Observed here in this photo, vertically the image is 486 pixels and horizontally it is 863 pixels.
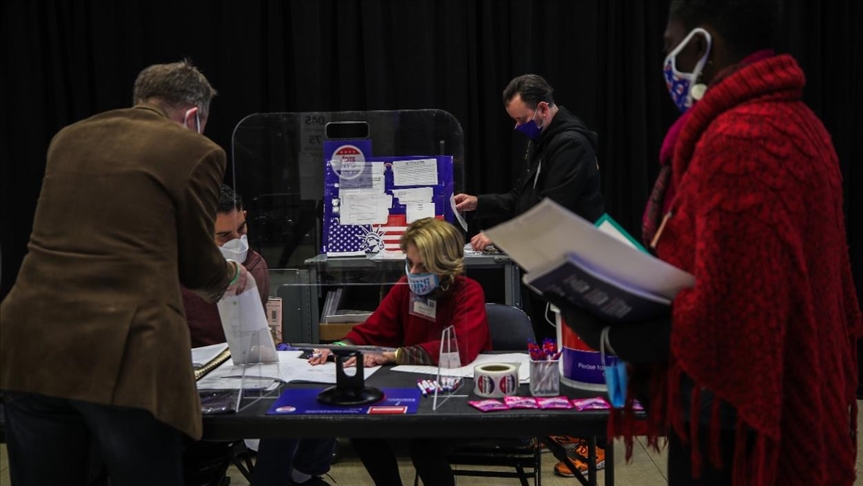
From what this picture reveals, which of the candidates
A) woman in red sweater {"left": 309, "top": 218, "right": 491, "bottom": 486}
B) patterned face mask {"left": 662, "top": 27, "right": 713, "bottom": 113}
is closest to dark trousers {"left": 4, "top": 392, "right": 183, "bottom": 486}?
woman in red sweater {"left": 309, "top": 218, "right": 491, "bottom": 486}

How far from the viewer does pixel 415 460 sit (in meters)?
2.39

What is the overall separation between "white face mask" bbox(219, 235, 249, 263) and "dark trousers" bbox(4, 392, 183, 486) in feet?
2.17

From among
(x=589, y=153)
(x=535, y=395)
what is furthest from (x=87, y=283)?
(x=589, y=153)

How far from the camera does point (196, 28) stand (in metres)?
4.61

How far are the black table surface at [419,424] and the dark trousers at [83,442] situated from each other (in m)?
0.14

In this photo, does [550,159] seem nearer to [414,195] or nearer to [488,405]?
[414,195]

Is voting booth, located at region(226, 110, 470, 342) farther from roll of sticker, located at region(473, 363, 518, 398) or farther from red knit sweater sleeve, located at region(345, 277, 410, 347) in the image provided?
roll of sticker, located at region(473, 363, 518, 398)

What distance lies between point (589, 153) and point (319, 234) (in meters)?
1.82

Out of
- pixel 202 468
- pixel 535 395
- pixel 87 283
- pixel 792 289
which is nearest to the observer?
pixel 792 289

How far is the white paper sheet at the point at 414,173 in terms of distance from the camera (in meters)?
2.37

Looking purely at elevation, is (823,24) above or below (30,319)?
above

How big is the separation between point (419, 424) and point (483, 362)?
501 mm

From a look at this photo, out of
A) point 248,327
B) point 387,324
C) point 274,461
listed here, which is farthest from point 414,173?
point 274,461

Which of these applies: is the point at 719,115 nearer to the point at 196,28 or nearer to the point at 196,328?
the point at 196,328
